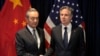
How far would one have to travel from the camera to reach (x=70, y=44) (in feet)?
11.3

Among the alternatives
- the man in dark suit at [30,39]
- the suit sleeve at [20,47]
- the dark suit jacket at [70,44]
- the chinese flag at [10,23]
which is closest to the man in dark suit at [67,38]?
the dark suit jacket at [70,44]

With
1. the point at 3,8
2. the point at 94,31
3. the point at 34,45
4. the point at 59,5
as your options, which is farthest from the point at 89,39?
the point at 3,8

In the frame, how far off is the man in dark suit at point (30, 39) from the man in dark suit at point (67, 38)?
0.19m

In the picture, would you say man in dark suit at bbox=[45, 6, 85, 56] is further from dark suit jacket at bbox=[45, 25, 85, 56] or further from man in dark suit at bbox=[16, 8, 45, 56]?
man in dark suit at bbox=[16, 8, 45, 56]

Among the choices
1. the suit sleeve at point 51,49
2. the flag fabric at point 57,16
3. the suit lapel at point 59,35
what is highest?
the flag fabric at point 57,16

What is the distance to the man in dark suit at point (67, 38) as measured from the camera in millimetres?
3415

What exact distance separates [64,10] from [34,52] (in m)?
0.71

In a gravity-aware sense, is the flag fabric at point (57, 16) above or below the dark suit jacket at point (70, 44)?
above

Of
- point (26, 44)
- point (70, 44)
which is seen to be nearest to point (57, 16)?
point (70, 44)

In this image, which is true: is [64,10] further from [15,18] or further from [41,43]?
[15,18]

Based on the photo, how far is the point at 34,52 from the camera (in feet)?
11.3

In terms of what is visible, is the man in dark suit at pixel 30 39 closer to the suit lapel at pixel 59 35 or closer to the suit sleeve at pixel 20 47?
the suit sleeve at pixel 20 47

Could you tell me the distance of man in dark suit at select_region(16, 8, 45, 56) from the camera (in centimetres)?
338

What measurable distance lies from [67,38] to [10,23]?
978 millimetres
